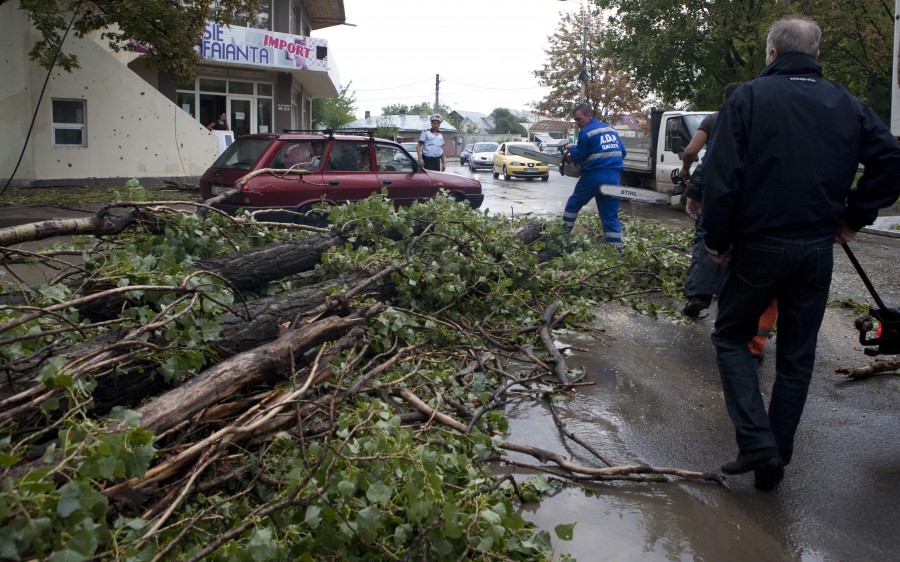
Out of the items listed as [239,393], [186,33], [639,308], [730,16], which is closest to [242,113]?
[186,33]

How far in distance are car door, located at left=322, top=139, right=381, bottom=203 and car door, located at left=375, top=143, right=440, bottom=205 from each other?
0.68ft

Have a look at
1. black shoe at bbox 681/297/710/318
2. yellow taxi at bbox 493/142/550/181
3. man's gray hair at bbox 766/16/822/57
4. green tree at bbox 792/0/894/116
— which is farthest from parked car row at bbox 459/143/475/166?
man's gray hair at bbox 766/16/822/57

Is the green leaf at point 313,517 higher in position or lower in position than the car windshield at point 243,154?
lower

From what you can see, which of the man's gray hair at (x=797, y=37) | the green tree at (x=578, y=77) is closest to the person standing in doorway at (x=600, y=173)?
the man's gray hair at (x=797, y=37)

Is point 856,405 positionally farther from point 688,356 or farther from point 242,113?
point 242,113

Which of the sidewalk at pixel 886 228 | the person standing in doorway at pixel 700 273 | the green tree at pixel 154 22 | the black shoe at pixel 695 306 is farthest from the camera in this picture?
the green tree at pixel 154 22

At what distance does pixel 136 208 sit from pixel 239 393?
6.80 ft

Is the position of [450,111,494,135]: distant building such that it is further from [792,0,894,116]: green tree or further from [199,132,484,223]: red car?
[199,132,484,223]: red car

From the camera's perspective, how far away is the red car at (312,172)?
9.55 metres

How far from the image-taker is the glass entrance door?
26322mm

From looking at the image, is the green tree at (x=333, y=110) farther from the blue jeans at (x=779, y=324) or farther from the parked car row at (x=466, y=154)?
the blue jeans at (x=779, y=324)

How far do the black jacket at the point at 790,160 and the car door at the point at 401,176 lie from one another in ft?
25.3

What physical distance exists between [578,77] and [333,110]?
55.0ft

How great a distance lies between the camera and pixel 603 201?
9.30 m
